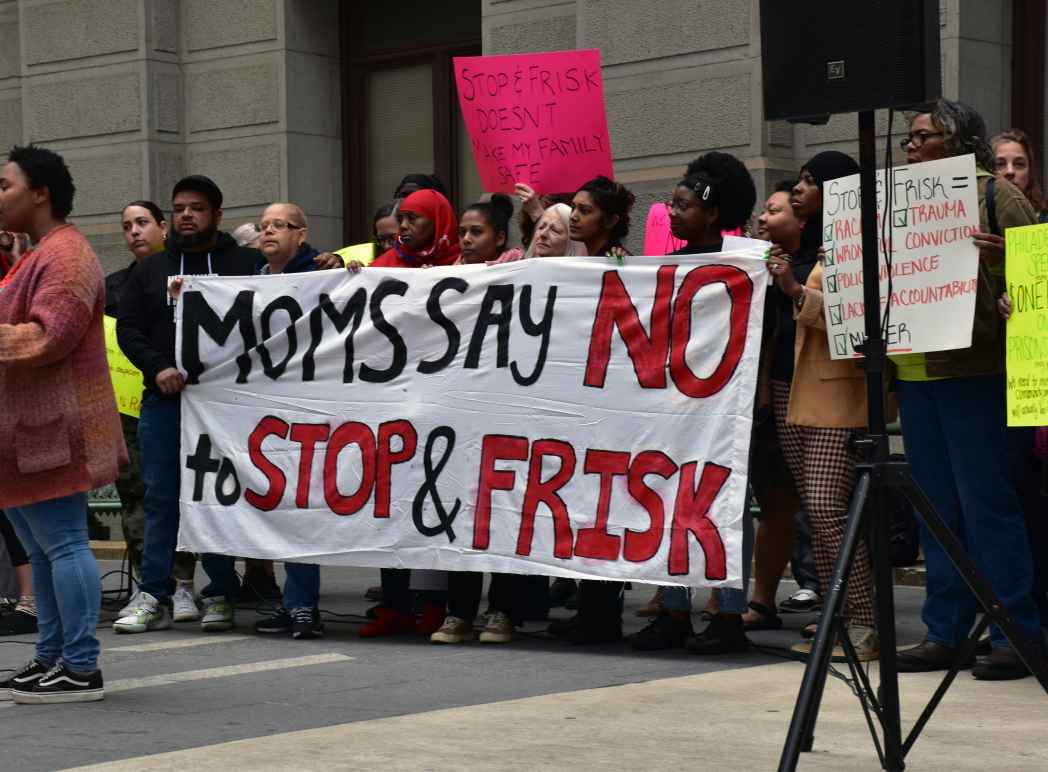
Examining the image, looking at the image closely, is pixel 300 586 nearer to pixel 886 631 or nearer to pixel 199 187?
pixel 199 187

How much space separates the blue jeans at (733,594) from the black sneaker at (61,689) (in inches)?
93.6

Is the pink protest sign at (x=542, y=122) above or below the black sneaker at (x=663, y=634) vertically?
above

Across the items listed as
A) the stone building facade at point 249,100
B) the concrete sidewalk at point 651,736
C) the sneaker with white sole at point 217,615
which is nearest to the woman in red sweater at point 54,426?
the concrete sidewalk at point 651,736

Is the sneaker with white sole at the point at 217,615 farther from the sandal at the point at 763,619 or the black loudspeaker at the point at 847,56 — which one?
the black loudspeaker at the point at 847,56

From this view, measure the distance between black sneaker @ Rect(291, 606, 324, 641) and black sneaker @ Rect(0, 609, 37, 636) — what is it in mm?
1340

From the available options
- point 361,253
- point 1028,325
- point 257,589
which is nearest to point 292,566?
point 257,589

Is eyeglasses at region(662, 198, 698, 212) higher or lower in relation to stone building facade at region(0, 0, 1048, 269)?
lower

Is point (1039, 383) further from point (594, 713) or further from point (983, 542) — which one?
point (594, 713)

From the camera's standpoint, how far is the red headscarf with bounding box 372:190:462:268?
331 inches

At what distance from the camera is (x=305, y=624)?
27.2ft

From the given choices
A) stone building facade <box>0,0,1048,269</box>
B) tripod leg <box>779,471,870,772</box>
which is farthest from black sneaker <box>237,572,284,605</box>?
stone building facade <box>0,0,1048,269</box>

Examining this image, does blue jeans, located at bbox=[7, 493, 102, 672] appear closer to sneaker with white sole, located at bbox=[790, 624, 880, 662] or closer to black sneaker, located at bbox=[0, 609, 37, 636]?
black sneaker, located at bbox=[0, 609, 37, 636]

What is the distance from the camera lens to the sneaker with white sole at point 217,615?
855 cm

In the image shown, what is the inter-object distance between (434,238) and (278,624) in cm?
190
